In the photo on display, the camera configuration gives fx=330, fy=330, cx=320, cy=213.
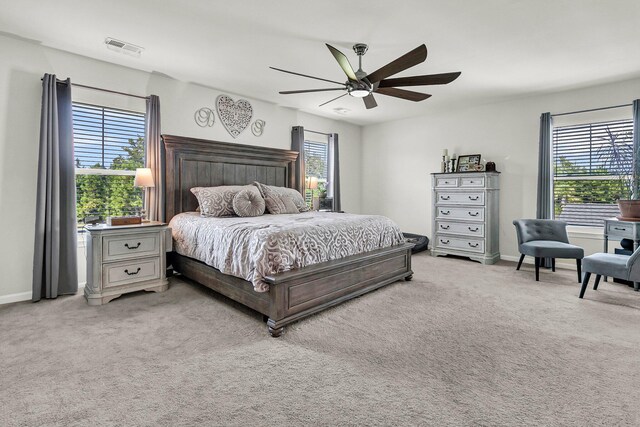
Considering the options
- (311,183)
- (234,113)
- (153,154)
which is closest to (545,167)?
(311,183)

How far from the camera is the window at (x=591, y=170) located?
441cm

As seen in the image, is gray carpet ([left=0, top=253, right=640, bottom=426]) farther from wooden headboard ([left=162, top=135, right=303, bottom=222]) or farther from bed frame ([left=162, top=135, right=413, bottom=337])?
wooden headboard ([left=162, top=135, right=303, bottom=222])

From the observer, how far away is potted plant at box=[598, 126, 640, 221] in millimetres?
4188

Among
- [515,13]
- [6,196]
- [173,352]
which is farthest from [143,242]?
[515,13]

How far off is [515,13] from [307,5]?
5.63ft

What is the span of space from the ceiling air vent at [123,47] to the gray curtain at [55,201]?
64cm

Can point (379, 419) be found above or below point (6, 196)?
below

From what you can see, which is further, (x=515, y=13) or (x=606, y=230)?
(x=606, y=230)

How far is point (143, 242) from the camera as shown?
3.55 meters

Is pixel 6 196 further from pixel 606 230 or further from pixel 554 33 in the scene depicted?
pixel 606 230

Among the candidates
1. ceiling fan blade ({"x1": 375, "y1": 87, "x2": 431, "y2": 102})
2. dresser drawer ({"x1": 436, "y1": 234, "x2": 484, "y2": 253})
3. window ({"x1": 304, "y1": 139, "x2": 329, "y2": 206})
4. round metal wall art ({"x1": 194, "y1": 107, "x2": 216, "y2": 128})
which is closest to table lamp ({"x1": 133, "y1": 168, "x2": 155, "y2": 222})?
round metal wall art ({"x1": 194, "y1": 107, "x2": 216, "y2": 128})

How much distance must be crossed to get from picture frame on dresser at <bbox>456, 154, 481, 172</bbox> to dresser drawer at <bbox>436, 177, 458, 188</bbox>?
1.25 ft

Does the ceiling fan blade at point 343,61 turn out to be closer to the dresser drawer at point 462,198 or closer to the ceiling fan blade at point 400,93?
the ceiling fan blade at point 400,93

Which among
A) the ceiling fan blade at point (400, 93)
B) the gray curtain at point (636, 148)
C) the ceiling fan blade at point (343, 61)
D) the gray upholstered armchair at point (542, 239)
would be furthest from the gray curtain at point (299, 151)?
the gray curtain at point (636, 148)
